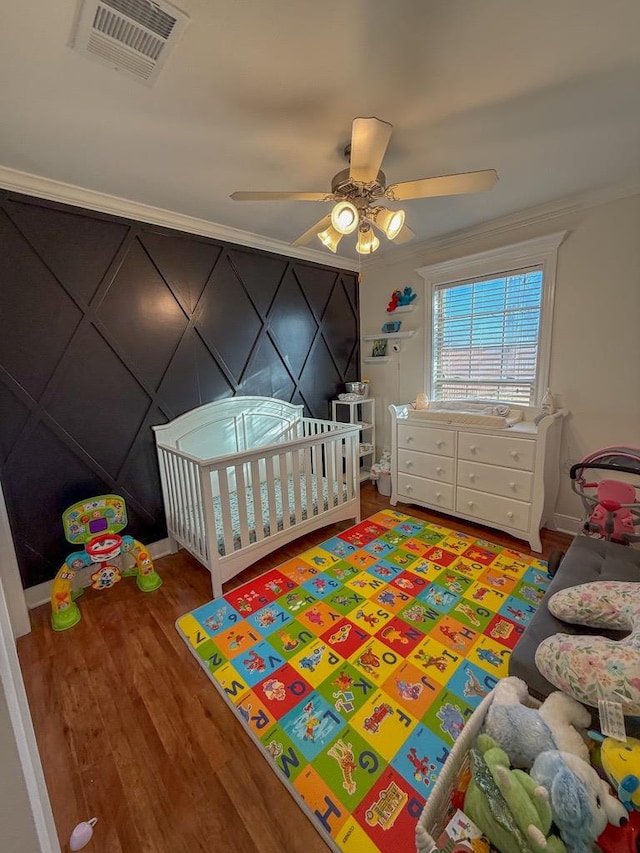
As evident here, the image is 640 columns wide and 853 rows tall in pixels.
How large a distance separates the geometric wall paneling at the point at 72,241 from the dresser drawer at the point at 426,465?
2727mm

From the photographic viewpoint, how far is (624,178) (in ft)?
7.21

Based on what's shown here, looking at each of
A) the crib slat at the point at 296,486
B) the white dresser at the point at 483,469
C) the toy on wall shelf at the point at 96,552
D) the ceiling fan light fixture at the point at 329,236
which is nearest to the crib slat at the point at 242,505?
the crib slat at the point at 296,486

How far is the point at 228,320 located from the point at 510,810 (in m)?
2.98

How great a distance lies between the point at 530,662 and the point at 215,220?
3.16 m

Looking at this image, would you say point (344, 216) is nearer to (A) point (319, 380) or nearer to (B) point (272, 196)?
(B) point (272, 196)

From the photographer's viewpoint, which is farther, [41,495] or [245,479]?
[245,479]

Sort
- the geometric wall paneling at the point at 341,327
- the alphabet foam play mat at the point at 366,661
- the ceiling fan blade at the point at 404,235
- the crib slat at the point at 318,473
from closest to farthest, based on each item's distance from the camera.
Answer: the alphabet foam play mat at the point at 366,661
the ceiling fan blade at the point at 404,235
the crib slat at the point at 318,473
the geometric wall paneling at the point at 341,327

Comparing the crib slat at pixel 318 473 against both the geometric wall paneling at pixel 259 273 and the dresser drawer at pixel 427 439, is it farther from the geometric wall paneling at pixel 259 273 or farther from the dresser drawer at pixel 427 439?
the geometric wall paneling at pixel 259 273

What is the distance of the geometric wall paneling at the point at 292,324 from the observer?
321cm

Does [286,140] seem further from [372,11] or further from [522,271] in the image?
[522,271]

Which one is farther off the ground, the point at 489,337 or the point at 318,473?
the point at 489,337

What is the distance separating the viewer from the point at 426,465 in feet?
10.1

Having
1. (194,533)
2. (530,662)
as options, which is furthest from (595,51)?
(194,533)

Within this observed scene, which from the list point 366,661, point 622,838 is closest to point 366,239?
point 366,661
